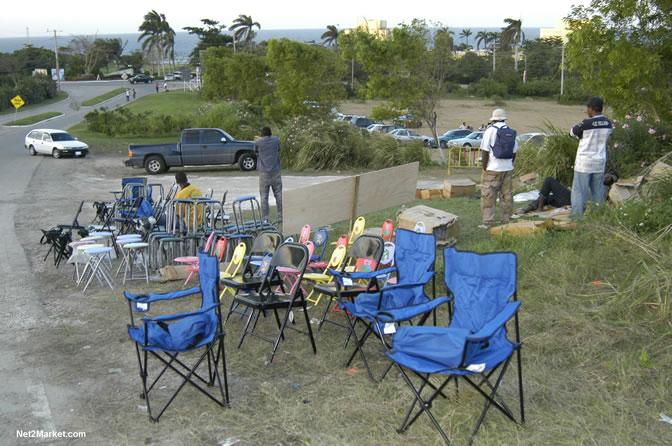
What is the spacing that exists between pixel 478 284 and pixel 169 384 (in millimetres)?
2633

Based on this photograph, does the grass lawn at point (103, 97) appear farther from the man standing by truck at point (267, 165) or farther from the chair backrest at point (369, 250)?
the chair backrest at point (369, 250)

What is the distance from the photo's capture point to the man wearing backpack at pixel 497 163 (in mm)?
9000

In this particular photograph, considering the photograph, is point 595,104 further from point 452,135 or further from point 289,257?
point 452,135

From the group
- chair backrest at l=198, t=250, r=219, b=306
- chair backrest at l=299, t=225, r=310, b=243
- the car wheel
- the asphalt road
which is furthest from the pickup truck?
chair backrest at l=198, t=250, r=219, b=306

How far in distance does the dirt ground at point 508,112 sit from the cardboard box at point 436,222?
32.3 meters

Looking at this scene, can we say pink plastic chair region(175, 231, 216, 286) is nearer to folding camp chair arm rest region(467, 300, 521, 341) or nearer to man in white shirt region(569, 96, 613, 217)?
folding camp chair arm rest region(467, 300, 521, 341)

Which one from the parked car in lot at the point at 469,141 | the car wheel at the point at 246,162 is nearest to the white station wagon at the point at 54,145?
the car wheel at the point at 246,162

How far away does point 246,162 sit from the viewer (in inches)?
878

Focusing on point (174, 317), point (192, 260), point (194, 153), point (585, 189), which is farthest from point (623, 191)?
point (194, 153)

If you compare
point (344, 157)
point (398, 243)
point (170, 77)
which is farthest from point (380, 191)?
point (170, 77)

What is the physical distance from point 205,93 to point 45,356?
40106 millimetres

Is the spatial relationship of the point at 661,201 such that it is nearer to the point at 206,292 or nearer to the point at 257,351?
the point at 257,351

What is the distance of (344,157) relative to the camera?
70.8ft

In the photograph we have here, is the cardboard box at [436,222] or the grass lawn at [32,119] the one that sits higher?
the cardboard box at [436,222]
